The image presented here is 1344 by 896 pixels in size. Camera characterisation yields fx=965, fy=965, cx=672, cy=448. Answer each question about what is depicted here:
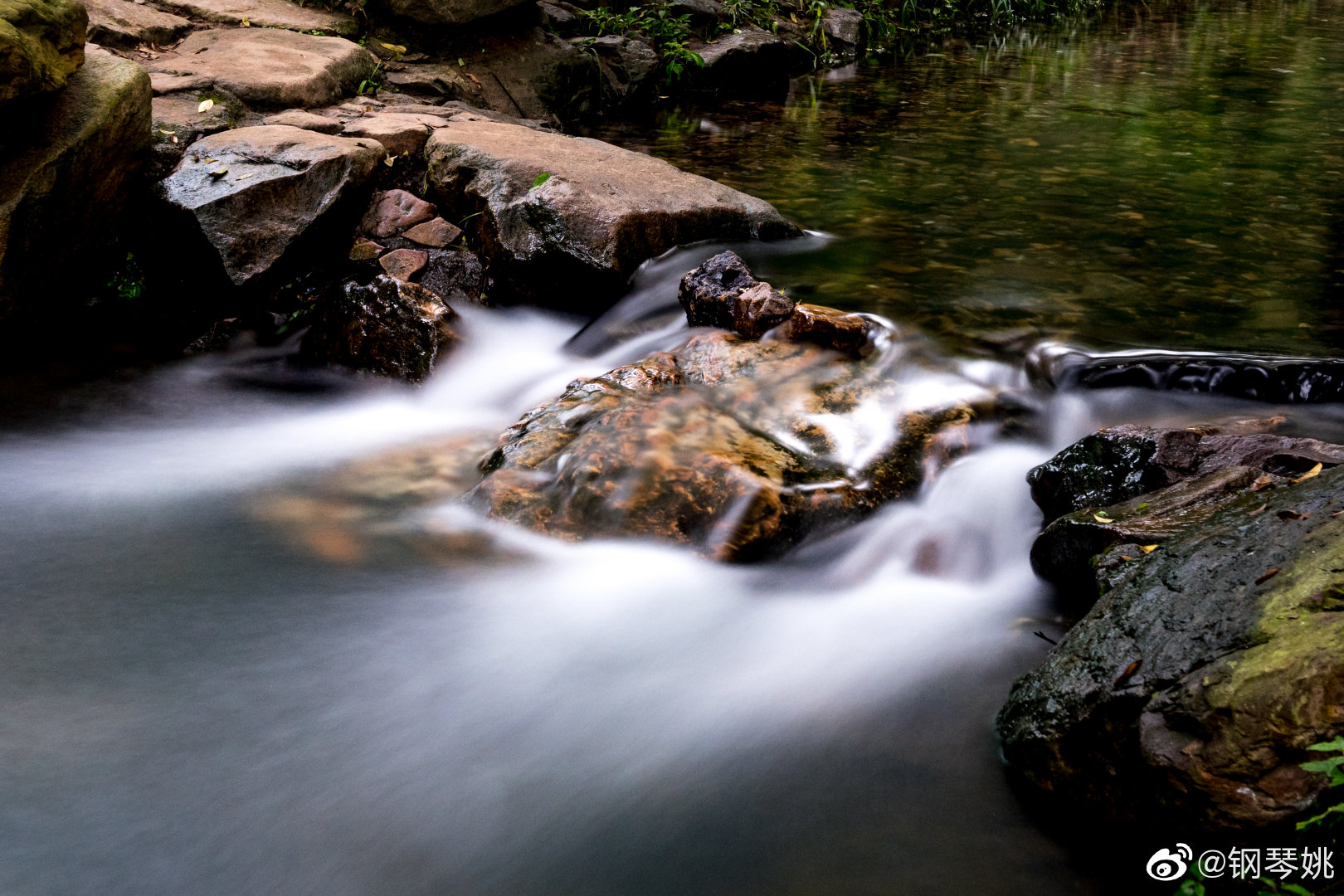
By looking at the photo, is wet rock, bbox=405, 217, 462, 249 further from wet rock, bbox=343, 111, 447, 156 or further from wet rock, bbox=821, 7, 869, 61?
wet rock, bbox=821, 7, 869, 61

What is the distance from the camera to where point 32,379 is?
15.8 feet

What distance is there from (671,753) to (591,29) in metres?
10.1

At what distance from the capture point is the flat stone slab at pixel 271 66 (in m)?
6.30

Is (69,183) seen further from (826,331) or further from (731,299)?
(826,331)

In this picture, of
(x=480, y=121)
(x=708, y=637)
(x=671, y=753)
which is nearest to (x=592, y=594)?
(x=708, y=637)

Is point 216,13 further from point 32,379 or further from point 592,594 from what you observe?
point 592,594

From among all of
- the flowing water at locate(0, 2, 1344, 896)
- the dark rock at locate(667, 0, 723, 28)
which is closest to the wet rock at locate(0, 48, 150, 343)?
the flowing water at locate(0, 2, 1344, 896)

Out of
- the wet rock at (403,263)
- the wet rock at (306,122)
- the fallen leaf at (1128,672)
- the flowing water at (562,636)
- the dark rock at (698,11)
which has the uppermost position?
the dark rock at (698,11)

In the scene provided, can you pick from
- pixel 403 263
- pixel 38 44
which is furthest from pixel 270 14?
pixel 38 44

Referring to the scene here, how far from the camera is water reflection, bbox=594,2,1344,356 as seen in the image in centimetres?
506

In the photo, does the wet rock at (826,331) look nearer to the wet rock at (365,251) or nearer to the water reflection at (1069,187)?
the water reflection at (1069,187)

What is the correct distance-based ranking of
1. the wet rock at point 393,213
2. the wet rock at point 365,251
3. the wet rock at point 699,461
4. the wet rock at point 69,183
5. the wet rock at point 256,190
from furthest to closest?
1. the wet rock at point 393,213
2. the wet rock at point 365,251
3. the wet rock at point 256,190
4. the wet rock at point 69,183
5. the wet rock at point 699,461

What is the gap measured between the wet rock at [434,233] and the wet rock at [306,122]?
93cm

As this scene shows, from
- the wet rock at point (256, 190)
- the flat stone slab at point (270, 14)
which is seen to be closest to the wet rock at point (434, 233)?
the wet rock at point (256, 190)
